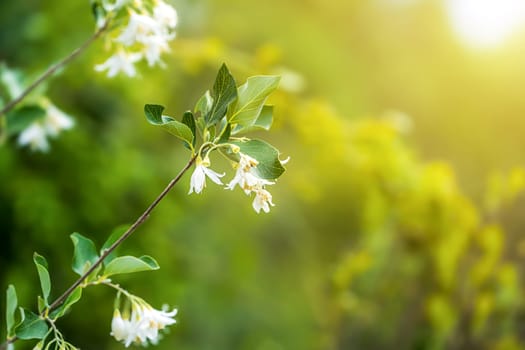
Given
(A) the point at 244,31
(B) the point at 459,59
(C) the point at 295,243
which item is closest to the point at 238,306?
(C) the point at 295,243

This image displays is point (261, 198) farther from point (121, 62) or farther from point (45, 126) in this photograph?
point (45, 126)

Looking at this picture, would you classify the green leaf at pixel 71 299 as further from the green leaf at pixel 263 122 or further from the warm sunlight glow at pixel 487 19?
the warm sunlight glow at pixel 487 19

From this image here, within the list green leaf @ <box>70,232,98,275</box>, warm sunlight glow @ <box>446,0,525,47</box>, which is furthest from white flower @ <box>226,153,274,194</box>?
warm sunlight glow @ <box>446,0,525,47</box>

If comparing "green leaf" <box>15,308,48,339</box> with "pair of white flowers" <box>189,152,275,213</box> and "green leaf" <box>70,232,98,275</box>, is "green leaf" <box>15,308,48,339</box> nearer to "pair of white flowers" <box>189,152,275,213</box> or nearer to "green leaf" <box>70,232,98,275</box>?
"green leaf" <box>70,232,98,275</box>

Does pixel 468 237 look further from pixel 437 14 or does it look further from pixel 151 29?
pixel 437 14

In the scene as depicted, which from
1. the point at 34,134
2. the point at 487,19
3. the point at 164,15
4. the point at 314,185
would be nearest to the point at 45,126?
the point at 34,134

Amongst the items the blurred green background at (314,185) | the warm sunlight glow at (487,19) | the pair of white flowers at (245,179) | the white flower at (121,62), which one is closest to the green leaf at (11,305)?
the pair of white flowers at (245,179)
